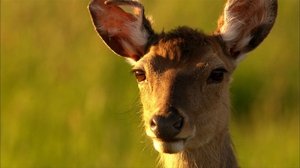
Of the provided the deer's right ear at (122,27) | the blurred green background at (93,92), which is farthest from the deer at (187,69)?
the blurred green background at (93,92)

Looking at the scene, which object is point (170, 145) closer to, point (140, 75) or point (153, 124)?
point (153, 124)

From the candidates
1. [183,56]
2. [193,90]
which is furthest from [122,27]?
[193,90]

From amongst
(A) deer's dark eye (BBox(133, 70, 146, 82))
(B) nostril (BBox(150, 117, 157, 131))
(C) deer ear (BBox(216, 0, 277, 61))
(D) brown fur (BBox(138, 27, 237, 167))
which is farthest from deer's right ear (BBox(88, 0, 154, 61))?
(B) nostril (BBox(150, 117, 157, 131))

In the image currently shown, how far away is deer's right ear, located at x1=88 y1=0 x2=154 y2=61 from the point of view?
35.7ft

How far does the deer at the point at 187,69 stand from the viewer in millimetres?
9891

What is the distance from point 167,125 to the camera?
9.57 metres

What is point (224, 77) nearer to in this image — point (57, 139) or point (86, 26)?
point (57, 139)

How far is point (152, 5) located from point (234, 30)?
392 inches

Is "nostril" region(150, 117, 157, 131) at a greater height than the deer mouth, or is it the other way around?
"nostril" region(150, 117, 157, 131)

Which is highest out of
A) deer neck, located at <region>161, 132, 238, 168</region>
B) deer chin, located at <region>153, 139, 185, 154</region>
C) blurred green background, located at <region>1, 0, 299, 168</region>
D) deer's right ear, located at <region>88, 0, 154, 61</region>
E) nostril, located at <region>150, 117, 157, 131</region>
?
deer's right ear, located at <region>88, 0, 154, 61</region>

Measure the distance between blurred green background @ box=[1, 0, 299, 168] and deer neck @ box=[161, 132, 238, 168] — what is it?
221cm

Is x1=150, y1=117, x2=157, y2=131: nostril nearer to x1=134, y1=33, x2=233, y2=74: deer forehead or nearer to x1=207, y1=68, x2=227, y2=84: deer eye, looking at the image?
x1=134, y1=33, x2=233, y2=74: deer forehead

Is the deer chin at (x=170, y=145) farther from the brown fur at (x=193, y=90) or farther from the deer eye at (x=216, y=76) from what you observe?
the deer eye at (x=216, y=76)

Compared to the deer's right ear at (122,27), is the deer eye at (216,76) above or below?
below
